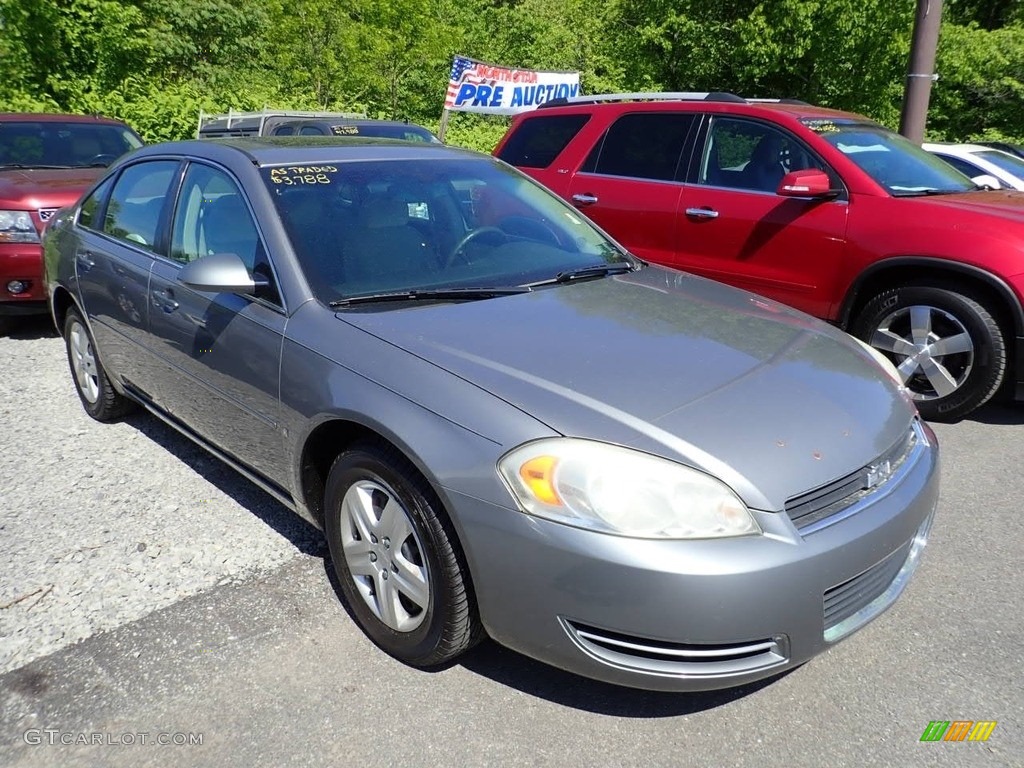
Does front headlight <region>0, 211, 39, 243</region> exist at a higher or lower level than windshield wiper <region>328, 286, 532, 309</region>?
lower

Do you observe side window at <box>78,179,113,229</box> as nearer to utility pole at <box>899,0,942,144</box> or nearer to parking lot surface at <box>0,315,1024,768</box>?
parking lot surface at <box>0,315,1024,768</box>

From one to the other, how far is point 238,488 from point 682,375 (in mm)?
2341

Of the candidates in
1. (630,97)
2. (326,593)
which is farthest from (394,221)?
(630,97)

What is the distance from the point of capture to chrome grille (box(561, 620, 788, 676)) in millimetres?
2156

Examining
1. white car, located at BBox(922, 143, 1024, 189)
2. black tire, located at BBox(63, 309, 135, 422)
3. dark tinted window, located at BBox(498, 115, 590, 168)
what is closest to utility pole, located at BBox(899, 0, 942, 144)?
white car, located at BBox(922, 143, 1024, 189)

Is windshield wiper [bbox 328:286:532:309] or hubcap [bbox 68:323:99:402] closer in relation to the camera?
windshield wiper [bbox 328:286:532:309]

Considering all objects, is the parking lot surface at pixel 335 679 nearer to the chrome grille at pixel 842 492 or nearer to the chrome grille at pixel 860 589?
the chrome grille at pixel 860 589

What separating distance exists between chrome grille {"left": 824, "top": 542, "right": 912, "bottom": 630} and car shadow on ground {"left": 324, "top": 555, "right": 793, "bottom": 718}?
399mm

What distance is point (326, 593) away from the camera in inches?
120

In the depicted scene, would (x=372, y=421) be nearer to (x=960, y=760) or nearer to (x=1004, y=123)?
(x=960, y=760)

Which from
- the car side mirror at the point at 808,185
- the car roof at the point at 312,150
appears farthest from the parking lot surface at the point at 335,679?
the car side mirror at the point at 808,185

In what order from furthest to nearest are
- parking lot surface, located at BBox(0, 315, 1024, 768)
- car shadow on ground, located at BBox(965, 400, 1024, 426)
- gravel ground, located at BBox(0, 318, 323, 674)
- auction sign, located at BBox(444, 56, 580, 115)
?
auction sign, located at BBox(444, 56, 580, 115), car shadow on ground, located at BBox(965, 400, 1024, 426), gravel ground, located at BBox(0, 318, 323, 674), parking lot surface, located at BBox(0, 315, 1024, 768)

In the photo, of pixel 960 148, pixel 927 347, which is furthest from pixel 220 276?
pixel 960 148

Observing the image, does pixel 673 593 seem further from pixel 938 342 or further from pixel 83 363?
pixel 83 363
